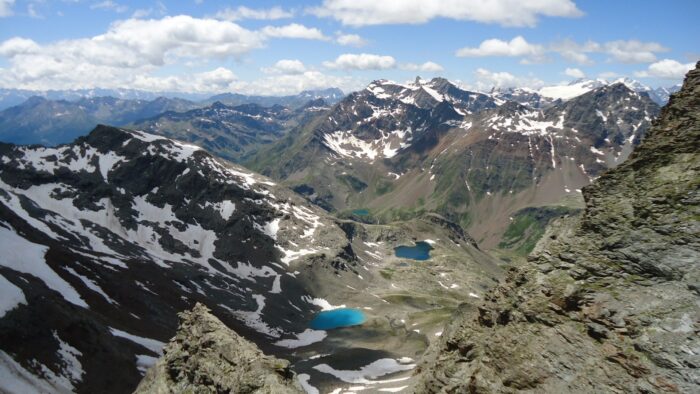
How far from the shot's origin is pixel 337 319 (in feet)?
619

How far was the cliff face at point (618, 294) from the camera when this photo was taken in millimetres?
16688

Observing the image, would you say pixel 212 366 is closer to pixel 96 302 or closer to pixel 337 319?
pixel 96 302

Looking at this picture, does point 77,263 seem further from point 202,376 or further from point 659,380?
point 659,380

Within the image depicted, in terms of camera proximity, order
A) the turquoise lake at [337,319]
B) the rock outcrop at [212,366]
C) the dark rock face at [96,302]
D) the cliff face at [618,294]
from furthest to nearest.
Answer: the turquoise lake at [337,319]
the dark rock face at [96,302]
the rock outcrop at [212,366]
the cliff face at [618,294]

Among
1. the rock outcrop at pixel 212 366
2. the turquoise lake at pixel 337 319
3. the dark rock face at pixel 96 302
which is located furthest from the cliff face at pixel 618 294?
the turquoise lake at pixel 337 319

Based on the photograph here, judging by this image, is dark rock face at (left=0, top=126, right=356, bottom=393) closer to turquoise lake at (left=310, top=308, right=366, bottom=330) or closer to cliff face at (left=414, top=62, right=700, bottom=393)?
turquoise lake at (left=310, top=308, right=366, bottom=330)

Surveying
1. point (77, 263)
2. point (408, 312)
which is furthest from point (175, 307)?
point (408, 312)

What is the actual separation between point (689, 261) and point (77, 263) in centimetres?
12475

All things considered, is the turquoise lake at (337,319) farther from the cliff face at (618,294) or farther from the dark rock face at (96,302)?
the cliff face at (618,294)

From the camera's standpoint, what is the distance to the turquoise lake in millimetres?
181250

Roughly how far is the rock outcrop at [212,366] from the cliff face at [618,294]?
33.1 feet

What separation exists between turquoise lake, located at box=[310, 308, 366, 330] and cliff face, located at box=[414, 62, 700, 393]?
160799 mm

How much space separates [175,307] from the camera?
5330 inches

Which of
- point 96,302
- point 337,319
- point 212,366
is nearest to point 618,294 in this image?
point 212,366
